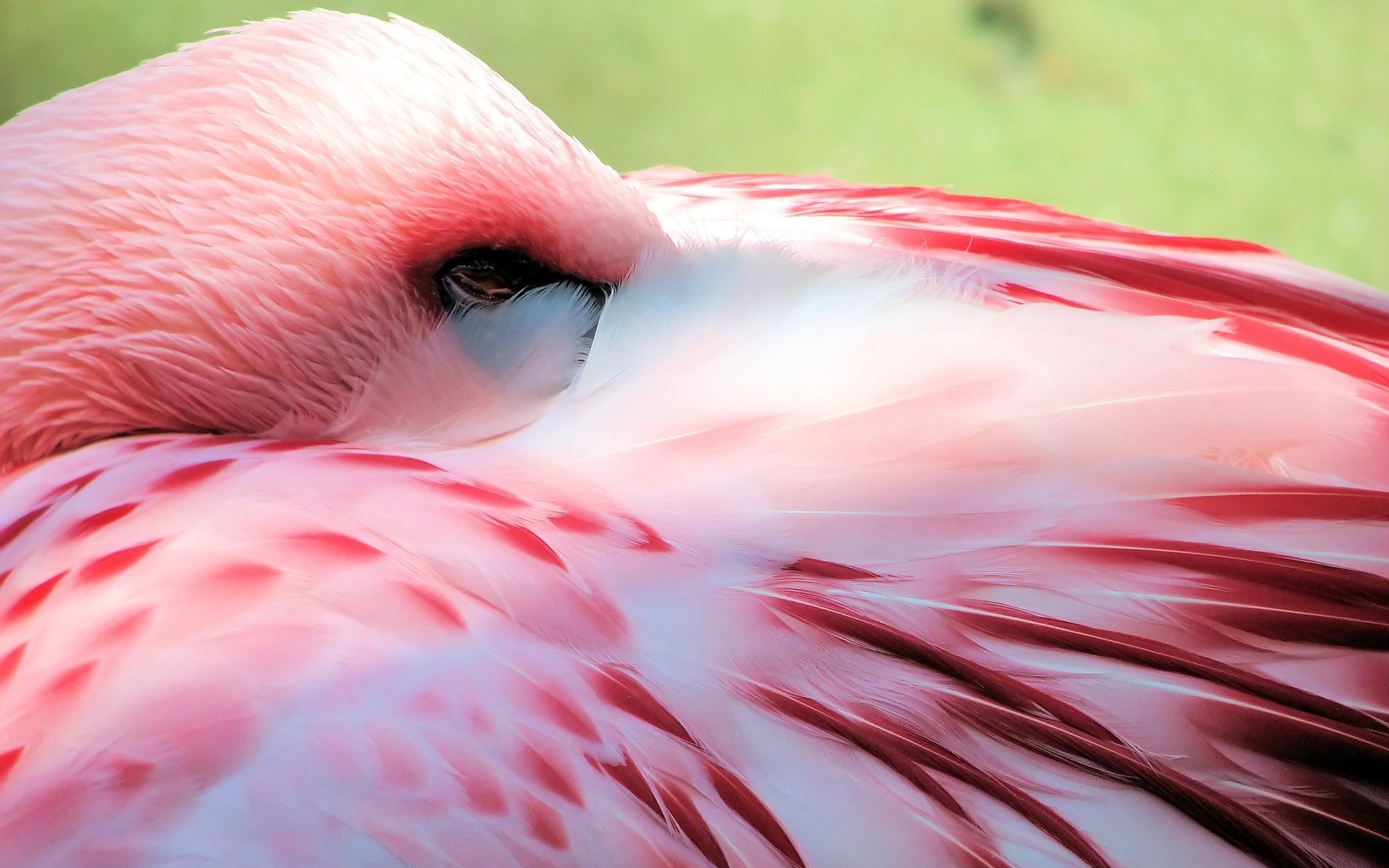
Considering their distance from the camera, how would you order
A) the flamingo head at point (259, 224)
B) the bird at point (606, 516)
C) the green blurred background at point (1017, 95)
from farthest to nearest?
the green blurred background at point (1017, 95), the flamingo head at point (259, 224), the bird at point (606, 516)

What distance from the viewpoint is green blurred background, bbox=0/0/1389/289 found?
49.5 inches

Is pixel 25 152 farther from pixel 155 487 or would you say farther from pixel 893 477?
pixel 893 477

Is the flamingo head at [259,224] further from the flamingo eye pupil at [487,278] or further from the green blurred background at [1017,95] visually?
the green blurred background at [1017,95]

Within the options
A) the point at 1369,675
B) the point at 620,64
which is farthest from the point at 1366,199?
the point at 1369,675

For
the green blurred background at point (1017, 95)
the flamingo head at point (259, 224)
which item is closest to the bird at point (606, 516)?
the flamingo head at point (259, 224)

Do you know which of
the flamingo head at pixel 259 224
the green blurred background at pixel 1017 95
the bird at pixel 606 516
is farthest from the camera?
the green blurred background at pixel 1017 95

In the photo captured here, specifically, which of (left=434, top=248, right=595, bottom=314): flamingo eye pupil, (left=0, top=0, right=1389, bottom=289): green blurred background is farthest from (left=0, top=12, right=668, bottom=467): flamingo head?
(left=0, top=0, right=1389, bottom=289): green blurred background

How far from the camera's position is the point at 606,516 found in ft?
1.53

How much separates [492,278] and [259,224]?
0.12 meters

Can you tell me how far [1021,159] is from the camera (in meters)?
1.32

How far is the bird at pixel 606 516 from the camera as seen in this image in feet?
1.28

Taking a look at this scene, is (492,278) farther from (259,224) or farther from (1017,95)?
(1017,95)

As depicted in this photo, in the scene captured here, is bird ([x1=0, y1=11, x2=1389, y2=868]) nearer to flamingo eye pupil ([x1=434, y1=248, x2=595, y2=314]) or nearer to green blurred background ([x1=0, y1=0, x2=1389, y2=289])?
flamingo eye pupil ([x1=434, y1=248, x2=595, y2=314])

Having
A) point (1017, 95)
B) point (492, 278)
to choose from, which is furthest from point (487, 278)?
point (1017, 95)
